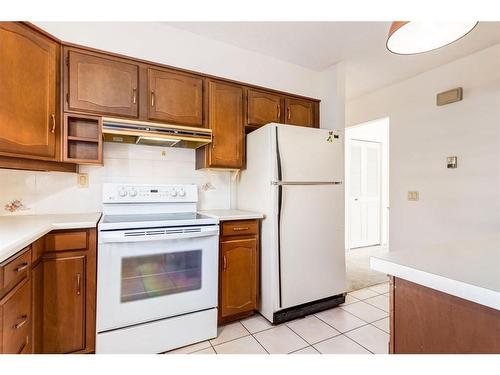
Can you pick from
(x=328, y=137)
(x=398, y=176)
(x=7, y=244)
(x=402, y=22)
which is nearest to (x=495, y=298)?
(x=402, y=22)

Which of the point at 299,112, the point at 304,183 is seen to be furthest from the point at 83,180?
the point at 299,112

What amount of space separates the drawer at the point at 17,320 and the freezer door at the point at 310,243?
1608 millimetres

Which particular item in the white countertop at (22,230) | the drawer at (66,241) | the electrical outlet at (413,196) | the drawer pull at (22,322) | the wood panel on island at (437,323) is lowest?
the drawer pull at (22,322)

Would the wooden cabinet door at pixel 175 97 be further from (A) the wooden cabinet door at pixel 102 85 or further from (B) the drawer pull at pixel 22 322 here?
(B) the drawer pull at pixel 22 322

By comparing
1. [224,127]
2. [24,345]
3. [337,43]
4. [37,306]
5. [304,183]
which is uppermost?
[337,43]

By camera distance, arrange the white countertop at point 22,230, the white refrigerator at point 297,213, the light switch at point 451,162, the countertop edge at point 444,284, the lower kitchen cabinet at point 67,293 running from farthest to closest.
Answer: the light switch at point 451,162 → the white refrigerator at point 297,213 → the lower kitchen cabinet at point 67,293 → the white countertop at point 22,230 → the countertop edge at point 444,284

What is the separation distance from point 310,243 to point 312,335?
28.1 inches

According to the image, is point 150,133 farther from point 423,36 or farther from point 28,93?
point 423,36

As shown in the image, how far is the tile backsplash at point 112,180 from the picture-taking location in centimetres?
189

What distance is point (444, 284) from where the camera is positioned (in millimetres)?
712

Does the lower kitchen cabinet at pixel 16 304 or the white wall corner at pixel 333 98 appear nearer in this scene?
the lower kitchen cabinet at pixel 16 304

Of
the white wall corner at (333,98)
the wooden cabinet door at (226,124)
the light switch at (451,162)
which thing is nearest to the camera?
the wooden cabinet door at (226,124)

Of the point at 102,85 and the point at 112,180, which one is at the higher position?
the point at 102,85

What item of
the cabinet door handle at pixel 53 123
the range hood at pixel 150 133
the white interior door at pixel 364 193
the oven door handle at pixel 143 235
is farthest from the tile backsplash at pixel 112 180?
the white interior door at pixel 364 193
